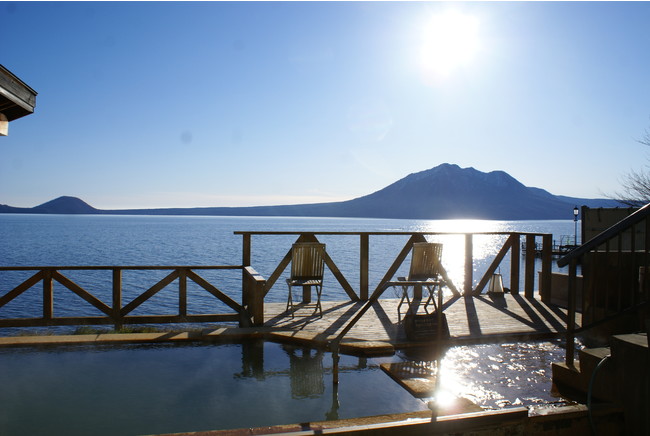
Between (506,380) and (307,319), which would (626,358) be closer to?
(506,380)

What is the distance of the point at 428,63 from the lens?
440 inches

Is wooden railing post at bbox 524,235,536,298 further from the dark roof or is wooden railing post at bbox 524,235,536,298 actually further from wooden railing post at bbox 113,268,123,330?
the dark roof

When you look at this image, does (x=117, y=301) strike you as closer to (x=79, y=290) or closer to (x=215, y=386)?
(x=79, y=290)

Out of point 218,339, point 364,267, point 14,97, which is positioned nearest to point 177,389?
point 218,339

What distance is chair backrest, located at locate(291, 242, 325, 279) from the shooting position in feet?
23.0

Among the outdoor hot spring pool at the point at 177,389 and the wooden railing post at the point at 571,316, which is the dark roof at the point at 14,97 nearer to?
the outdoor hot spring pool at the point at 177,389

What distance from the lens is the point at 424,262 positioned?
734 centimetres

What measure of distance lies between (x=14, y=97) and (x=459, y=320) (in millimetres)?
5538

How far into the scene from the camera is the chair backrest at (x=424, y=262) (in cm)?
730

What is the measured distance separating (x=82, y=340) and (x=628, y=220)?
5.17 metres

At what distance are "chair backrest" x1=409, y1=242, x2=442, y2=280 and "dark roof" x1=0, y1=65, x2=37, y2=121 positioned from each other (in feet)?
16.8

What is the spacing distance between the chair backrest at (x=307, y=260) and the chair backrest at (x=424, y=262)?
4.52 ft

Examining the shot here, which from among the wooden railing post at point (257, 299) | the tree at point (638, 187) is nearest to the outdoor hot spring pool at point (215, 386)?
the wooden railing post at point (257, 299)

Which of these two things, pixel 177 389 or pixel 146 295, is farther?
pixel 146 295
